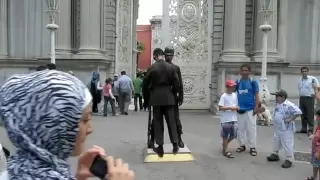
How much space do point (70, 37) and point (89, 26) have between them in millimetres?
898

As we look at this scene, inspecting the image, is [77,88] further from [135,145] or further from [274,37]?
[274,37]

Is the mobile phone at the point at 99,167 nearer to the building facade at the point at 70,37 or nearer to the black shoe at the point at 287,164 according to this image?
the black shoe at the point at 287,164

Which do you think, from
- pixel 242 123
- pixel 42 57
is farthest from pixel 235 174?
pixel 42 57

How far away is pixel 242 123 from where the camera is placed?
8875 mm

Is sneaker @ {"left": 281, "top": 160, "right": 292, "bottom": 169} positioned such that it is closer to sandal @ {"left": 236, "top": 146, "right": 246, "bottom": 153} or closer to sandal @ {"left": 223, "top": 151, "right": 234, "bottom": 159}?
sandal @ {"left": 223, "top": 151, "right": 234, "bottom": 159}

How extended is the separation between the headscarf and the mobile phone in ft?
0.55

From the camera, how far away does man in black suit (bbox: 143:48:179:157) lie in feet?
26.0

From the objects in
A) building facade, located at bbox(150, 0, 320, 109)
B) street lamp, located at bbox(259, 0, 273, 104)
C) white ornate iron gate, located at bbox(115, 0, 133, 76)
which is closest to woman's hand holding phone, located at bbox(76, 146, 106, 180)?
street lamp, located at bbox(259, 0, 273, 104)

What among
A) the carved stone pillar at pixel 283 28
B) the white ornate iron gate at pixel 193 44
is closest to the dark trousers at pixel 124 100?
the white ornate iron gate at pixel 193 44

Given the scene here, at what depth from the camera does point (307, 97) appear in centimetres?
1177

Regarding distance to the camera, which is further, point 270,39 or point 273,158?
point 270,39

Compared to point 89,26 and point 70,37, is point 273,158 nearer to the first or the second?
point 89,26

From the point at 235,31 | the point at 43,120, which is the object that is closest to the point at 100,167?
the point at 43,120

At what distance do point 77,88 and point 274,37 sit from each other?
15.5m
